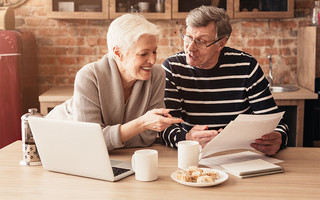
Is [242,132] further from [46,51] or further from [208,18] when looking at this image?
[46,51]

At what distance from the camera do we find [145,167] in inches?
56.9

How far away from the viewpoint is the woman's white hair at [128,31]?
178 centimetres

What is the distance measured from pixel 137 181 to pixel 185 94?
2.86ft

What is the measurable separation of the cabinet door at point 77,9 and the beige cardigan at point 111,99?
65.1 inches

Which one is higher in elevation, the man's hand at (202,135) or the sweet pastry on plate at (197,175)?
the man's hand at (202,135)

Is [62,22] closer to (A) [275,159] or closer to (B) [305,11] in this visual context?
(B) [305,11]

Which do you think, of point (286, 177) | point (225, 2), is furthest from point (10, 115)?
point (286, 177)

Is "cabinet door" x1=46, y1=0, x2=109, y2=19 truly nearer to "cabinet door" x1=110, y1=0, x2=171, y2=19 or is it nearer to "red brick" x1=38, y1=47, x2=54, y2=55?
"cabinet door" x1=110, y1=0, x2=171, y2=19

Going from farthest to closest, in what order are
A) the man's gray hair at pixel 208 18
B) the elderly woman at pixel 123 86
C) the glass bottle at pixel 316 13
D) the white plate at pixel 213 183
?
the glass bottle at pixel 316 13
the man's gray hair at pixel 208 18
the elderly woman at pixel 123 86
the white plate at pixel 213 183

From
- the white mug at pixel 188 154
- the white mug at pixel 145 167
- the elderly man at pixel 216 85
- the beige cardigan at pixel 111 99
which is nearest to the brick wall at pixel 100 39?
the elderly man at pixel 216 85

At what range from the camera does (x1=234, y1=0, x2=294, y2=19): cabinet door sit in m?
3.49

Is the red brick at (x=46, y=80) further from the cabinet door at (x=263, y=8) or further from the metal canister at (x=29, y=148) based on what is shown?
the metal canister at (x=29, y=148)

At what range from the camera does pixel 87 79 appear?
5.95ft

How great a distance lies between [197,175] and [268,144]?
46cm
